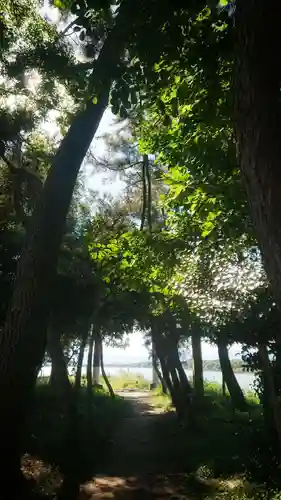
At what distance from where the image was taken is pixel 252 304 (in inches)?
323

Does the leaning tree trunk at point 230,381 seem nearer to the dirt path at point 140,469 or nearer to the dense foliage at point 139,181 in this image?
the dense foliage at point 139,181

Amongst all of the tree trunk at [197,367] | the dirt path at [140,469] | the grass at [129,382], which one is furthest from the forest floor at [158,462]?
the grass at [129,382]

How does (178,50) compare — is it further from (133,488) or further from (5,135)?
(5,135)

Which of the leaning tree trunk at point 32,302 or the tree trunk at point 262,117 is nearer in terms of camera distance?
the tree trunk at point 262,117

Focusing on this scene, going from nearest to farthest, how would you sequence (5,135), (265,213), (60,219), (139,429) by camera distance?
(265,213)
(60,219)
(5,135)
(139,429)

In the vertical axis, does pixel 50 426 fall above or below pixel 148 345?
below

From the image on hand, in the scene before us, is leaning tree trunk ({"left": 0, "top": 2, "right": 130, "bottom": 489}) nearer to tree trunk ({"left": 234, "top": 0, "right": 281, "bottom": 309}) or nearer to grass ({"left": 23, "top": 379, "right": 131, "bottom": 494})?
grass ({"left": 23, "top": 379, "right": 131, "bottom": 494})

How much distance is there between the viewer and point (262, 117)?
2.71 metres

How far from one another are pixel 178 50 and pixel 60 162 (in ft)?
11.9

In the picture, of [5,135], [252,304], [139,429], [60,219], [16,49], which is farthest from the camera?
[139,429]

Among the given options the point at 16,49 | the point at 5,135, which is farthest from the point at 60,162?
the point at 5,135

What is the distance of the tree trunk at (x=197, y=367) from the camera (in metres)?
18.9

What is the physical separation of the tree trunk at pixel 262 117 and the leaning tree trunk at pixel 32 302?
3.15m

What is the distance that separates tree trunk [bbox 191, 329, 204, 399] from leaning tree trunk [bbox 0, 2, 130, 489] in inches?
549
